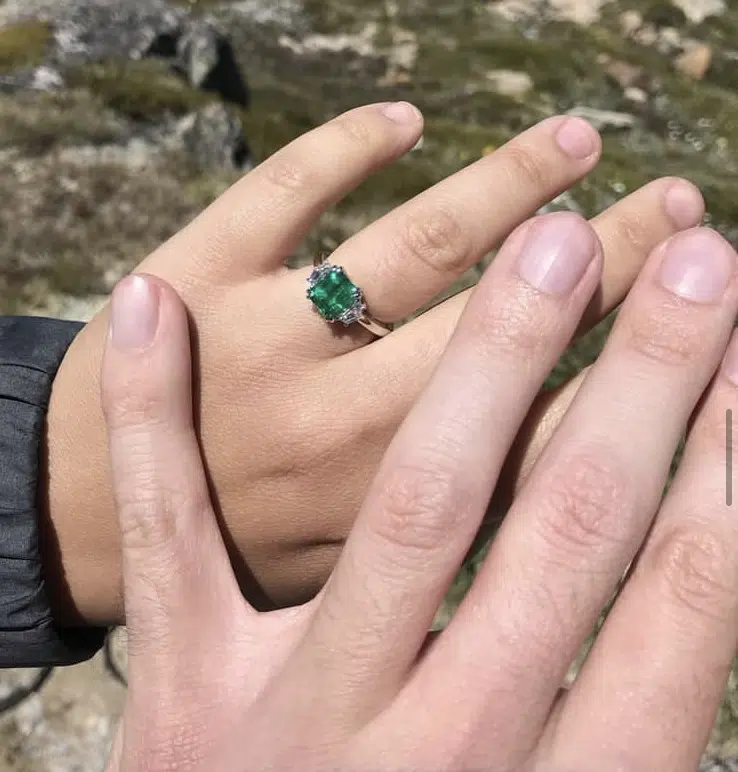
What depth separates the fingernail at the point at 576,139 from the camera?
10.6ft

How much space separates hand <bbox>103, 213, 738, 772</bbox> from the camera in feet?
6.86

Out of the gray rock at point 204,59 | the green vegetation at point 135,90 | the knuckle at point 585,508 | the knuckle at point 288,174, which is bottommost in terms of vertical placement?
the gray rock at point 204,59

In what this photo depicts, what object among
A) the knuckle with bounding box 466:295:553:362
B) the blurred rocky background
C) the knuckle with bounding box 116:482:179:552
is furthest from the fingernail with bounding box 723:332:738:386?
the blurred rocky background

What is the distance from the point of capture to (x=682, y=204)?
3146 millimetres

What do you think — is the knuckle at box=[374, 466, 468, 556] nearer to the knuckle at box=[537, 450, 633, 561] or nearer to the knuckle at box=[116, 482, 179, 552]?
the knuckle at box=[537, 450, 633, 561]

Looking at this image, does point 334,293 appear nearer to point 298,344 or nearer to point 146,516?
point 298,344

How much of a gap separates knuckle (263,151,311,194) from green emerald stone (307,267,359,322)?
0.42 m

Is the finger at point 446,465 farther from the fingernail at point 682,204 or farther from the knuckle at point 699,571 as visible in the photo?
the fingernail at point 682,204

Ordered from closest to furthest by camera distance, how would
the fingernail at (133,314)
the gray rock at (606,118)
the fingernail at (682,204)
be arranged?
the fingernail at (133,314)
the fingernail at (682,204)
the gray rock at (606,118)

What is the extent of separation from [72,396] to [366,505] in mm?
1466

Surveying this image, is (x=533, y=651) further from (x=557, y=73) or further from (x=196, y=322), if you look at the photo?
(x=557, y=73)

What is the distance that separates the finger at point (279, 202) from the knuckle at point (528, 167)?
18.8 inches

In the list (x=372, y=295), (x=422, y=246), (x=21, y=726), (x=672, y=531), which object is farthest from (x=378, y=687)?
(x=21, y=726)

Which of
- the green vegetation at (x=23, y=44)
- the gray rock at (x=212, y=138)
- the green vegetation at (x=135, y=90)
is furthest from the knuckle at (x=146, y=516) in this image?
the green vegetation at (x=23, y=44)
